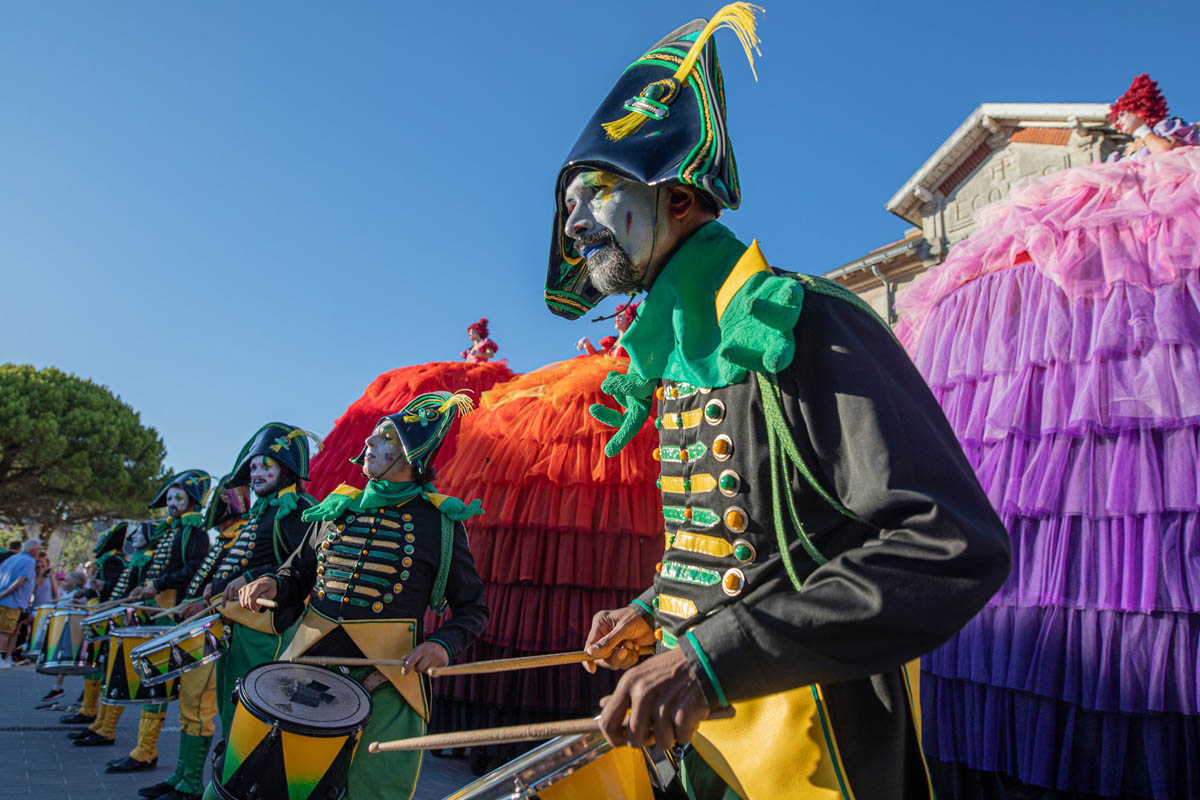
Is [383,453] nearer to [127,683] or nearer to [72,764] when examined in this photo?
[127,683]

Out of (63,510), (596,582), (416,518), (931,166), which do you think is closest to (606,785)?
(416,518)

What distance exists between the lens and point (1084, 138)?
1265 cm

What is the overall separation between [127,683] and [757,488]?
20.1 feet

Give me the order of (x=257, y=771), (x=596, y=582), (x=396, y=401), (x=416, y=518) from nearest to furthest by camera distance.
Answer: (x=257, y=771) → (x=416, y=518) → (x=596, y=582) → (x=396, y=401)

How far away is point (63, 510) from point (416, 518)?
103 feet

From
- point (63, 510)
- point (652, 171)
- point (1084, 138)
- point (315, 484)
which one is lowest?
point (63, 510)

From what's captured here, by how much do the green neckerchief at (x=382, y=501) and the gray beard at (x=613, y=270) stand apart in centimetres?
275

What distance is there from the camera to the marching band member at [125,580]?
290 inches

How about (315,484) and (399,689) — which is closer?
(399,689)

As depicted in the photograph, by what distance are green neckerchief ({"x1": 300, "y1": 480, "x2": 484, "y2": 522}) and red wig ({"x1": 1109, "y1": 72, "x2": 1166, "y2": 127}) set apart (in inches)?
159

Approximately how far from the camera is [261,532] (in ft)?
20.1

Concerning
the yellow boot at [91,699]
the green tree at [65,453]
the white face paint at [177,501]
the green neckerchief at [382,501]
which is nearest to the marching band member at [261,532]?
the green neckerchief at [382,501]

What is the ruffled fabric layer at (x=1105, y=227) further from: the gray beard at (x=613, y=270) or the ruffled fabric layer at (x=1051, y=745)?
the gray beard at (x=613, y=270)

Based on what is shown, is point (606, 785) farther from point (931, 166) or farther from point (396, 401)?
point (931, 166)
